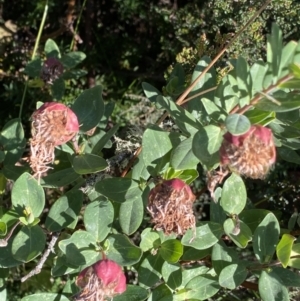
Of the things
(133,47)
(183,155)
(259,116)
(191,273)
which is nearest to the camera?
(259,116)

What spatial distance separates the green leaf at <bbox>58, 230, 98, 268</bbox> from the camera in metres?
1.09

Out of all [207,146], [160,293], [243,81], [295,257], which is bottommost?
→ [160,293]

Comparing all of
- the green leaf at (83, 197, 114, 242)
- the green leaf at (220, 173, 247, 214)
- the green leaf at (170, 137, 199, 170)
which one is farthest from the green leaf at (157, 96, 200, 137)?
the green leaf at (83, 197, 114, 242)

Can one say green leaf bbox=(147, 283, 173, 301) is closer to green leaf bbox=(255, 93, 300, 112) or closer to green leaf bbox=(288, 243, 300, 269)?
green leaf bbox=(288, 243, 300, 269)

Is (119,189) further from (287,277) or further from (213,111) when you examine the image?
(287,277)

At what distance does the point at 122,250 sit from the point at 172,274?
0.13 metres

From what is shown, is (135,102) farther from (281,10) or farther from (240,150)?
(240,150)

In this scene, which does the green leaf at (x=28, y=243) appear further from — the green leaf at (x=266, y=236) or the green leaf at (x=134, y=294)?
the green leaf at (x=266, y=236)

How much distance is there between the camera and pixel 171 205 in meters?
0.96

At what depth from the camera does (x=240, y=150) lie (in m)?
0.83

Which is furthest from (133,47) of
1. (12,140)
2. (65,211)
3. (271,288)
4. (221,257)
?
(271,288)

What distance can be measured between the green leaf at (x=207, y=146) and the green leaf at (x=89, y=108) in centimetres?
30

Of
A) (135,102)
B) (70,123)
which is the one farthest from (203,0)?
(70,123)

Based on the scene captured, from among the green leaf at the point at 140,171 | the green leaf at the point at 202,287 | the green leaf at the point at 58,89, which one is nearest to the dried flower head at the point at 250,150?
the green leaf at the point at 140,171
